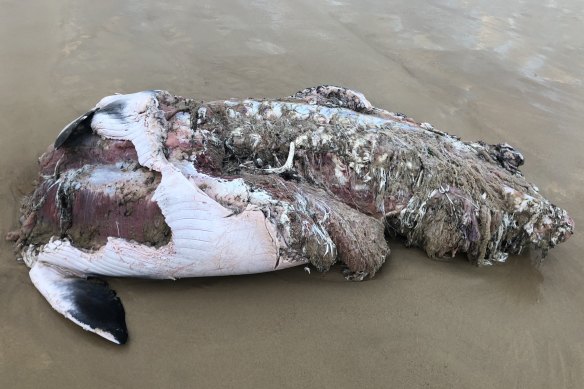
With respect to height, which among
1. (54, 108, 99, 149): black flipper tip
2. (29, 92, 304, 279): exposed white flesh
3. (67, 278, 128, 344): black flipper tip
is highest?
(54, 108, 99, 149): black flipper tip

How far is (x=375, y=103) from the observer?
19.5 ft

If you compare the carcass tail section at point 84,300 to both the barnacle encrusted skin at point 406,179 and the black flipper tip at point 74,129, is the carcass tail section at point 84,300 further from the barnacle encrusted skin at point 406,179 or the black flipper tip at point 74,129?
the barnacle encrusted skin at point 406,179

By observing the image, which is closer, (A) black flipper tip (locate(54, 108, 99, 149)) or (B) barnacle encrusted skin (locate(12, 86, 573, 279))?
(B) barnacle encrusted skin (locate(12, 86, 573, 279))

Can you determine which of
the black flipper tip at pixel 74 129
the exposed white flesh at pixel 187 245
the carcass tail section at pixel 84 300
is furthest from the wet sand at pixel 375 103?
the black flipper tip at pixel 74 129

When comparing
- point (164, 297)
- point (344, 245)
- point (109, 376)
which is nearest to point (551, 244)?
point (344, 245)

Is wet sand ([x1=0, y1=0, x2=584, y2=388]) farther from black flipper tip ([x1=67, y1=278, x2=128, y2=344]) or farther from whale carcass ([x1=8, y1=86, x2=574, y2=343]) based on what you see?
whale carcass ([x1=8, y1=86, x2=574, y2=343])

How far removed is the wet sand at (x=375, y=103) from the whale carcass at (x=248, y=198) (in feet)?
0.70

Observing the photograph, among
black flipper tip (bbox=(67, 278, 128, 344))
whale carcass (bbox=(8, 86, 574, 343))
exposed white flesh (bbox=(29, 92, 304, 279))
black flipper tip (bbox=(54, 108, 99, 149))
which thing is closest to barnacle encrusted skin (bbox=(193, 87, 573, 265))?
whale carcass (bbox=(8, 86, 574, 343))

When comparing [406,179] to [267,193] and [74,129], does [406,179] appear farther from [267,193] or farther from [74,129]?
[74,129]

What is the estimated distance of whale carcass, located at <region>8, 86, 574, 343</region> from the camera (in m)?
3.32

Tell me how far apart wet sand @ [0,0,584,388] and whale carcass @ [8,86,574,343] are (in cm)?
21

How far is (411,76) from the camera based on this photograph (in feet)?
21.3

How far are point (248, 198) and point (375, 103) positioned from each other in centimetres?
314

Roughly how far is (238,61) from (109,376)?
4.60m
